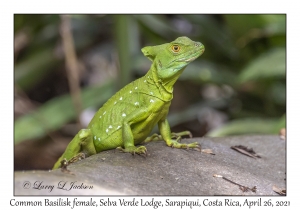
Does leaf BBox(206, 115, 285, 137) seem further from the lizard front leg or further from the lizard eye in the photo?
the lizard eye

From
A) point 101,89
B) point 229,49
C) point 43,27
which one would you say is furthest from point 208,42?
point 43,27

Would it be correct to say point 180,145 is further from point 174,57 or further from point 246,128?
point 246,128

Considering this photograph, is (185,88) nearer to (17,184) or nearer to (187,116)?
(187,116)

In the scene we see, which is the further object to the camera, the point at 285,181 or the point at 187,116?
the point at 187,116

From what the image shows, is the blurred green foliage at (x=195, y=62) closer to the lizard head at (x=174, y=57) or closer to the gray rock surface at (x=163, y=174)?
the gray rock surface at (x=163, y=174)

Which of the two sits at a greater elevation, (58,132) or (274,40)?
(274,40)

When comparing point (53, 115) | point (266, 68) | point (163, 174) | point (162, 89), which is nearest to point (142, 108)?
point (162, 89)

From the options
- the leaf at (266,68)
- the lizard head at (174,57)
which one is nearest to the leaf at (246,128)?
the leaf at (266,68)
